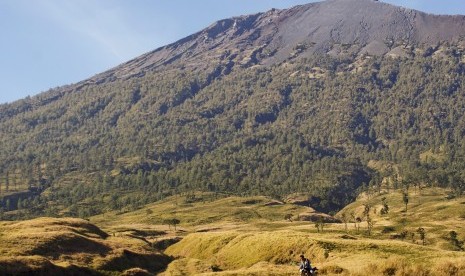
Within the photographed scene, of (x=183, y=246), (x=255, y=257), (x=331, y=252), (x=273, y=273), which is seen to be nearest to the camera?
(x=273, y=273)

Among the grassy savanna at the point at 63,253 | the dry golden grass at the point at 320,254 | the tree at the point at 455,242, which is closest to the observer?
the dry golden grass at the point at 320,254

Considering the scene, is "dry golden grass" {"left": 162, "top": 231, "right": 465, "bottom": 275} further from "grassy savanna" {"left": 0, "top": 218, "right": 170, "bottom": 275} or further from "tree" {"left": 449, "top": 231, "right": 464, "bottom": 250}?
"tree" {"left": 449, "top": 231, "right": 464, "bottom": 250}

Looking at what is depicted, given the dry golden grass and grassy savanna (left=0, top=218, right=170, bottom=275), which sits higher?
grassy savanna (left=0, top=218, right=170, bottom=275)

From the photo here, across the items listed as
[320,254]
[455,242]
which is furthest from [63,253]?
[455,242]

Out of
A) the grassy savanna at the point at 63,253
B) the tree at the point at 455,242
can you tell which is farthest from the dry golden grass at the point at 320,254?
the tree at the point at 455,242

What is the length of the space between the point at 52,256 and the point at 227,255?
31.9m

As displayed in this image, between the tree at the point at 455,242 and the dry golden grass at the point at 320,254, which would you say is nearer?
the dry golden grass at the point at 320,254

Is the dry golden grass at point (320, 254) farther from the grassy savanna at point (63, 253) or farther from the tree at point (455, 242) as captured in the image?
the tree at point (455, 242)

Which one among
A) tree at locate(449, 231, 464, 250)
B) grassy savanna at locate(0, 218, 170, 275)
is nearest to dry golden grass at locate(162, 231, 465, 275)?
grassy savanna at locate(0, 218, 170, 275)

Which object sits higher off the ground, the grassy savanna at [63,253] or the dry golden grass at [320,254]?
the grassy savanna at [63,253]

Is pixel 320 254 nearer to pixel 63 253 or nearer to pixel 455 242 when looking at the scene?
pixel 63 253

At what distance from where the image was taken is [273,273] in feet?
204

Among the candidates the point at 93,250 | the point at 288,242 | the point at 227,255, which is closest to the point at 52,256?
the point at 93,250

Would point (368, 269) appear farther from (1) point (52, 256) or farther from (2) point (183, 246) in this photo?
(2) point (183, 246)
